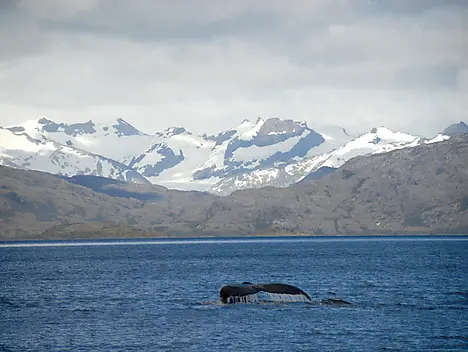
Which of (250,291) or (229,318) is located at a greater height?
(250,291)

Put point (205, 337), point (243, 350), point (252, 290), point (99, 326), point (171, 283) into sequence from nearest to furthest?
1. point (243, 350)
2. point (205, 337)
3. point (99, 326)
4. point (252, 290)
5. point (171, 283)

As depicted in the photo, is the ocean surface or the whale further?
the whale

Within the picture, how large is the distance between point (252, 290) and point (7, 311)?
34.4m

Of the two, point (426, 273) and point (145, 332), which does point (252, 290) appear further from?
point (426, 273)

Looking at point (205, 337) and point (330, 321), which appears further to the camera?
point (330, 321)

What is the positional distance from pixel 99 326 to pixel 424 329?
3766cm

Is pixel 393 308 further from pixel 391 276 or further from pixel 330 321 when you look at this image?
pixel 391 276

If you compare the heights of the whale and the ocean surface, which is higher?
the whale

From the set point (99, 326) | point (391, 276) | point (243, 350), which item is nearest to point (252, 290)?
point (99, 326)

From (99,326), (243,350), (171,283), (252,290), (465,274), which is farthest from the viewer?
(465,274)

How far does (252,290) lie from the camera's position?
128 metres

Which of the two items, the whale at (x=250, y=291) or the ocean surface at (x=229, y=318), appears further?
the whale at (x=250, y=291)

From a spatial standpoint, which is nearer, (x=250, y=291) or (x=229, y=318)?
(x=229, y=318)

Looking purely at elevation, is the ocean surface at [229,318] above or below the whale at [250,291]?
below
